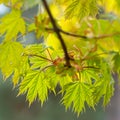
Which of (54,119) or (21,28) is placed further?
(54,119)

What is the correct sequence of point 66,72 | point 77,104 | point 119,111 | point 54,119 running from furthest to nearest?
point 54,119, point 119,111, point 77,104, point 66,72

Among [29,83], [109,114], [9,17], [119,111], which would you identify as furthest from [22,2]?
[109,114]

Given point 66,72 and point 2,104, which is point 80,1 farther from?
point 2,104

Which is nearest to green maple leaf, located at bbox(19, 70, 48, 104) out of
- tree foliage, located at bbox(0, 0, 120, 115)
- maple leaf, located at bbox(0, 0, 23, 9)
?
tree foliage, located at bbox(0, 0, 120, 115)

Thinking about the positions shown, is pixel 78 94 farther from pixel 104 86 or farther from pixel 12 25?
pixel 12 25

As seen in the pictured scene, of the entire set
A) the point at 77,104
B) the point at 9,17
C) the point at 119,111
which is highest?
the point at 119,111

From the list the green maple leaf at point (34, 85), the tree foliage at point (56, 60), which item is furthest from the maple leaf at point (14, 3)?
the green maple leaf at point (34, 85)

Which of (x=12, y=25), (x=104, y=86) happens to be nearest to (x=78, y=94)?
(x=104, y=86)

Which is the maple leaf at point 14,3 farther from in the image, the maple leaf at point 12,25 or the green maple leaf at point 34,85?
the green maple leaf at point 34,85
